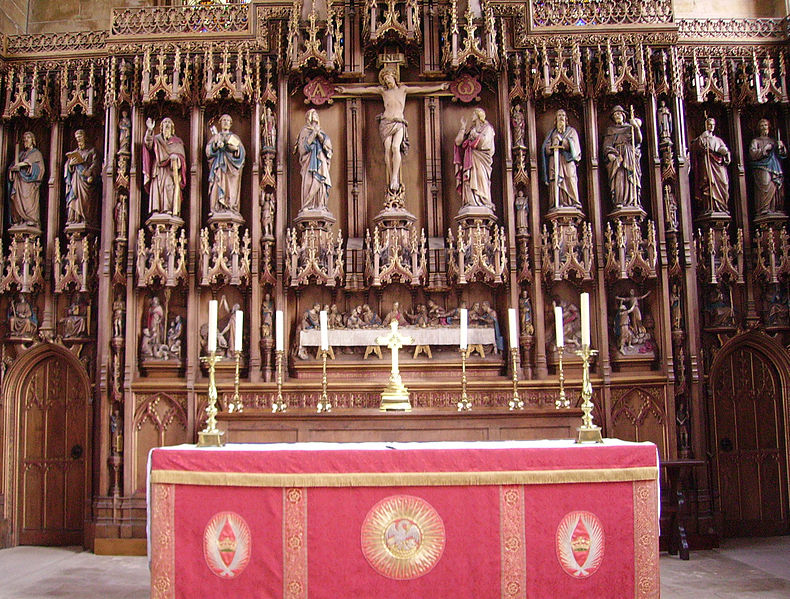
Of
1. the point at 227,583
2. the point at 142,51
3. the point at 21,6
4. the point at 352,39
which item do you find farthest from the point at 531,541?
the point at 21,6

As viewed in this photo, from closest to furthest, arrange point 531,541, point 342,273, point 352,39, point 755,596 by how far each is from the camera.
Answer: point 531,541 → point 755,596 → point 342,273 → point 352,39

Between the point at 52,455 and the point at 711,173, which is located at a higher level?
the point at 711,173

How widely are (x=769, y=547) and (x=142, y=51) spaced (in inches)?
499

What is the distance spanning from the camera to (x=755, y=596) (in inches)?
314

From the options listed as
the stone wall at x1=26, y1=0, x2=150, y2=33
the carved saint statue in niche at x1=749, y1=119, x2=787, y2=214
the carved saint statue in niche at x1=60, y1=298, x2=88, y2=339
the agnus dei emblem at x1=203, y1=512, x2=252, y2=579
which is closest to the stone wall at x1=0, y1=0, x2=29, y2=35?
the stone wall at x1=26, y1=0, x2=150, y2=33

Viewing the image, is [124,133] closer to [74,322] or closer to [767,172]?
[74,322]

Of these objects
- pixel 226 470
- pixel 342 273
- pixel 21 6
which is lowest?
pixel 226 470

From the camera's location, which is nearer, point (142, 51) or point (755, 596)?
point (755, 596)

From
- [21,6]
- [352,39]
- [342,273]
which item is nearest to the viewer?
[342,273]

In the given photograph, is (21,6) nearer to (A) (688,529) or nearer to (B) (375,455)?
(B) (375,455)

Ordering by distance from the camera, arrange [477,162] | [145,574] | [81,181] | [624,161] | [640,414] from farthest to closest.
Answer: [81,181] < [477,162] < [624,161] < [640,414] < [145,574]

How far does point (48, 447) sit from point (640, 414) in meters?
9.70

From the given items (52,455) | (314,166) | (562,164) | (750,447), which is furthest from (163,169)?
(750,447)

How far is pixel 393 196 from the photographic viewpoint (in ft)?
38.6
